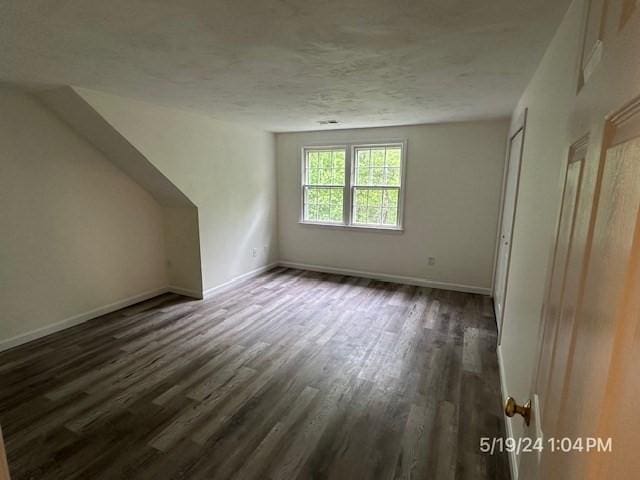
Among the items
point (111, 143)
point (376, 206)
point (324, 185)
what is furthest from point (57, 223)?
point (376, 206)

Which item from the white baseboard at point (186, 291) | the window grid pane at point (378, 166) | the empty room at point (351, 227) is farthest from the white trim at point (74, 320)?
the window grid pane at point (378, 166)

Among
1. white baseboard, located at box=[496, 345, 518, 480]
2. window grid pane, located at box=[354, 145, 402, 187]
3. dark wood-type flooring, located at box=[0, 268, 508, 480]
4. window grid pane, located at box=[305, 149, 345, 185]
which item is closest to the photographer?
white baseboard, located at box=[496, 345, 518, 480]

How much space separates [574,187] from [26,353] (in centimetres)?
390

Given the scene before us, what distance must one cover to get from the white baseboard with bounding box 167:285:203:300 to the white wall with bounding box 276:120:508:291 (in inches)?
84.0

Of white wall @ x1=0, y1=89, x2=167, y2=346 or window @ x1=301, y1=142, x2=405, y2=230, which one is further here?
window @ x1=301, y1=142, x2=405, y2=230

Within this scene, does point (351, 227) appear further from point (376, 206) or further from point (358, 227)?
point (376, 206)

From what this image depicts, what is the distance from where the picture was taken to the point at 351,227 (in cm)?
492

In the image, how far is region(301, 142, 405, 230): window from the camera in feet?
15.1

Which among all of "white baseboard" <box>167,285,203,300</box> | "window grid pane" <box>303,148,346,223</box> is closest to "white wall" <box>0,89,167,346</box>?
"white baseboard" <box>167,285,203,300</box>

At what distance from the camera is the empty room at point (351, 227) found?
0.57 metres

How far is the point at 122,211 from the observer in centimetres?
360

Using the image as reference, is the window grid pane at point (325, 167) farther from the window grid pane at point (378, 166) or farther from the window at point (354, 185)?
the window grid pane at point (378, 166)

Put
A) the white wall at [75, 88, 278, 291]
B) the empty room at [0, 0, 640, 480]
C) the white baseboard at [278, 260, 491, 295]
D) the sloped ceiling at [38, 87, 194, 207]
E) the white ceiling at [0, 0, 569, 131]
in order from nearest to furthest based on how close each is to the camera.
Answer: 1. the empty room at [0, 0, 640, 480]
2. the white ceiling at [0, 0, 569, 131]
3. the sloped ceiling at [38, 87, 194, 207]
4. the white wall at [75, 88, 278, 291]
5. the white baseboard at [278, 260, 491, 295]

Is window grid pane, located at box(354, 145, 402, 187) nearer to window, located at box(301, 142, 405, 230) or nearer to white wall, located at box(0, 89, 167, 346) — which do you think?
window, located at box(301, 142, 405, 230)
